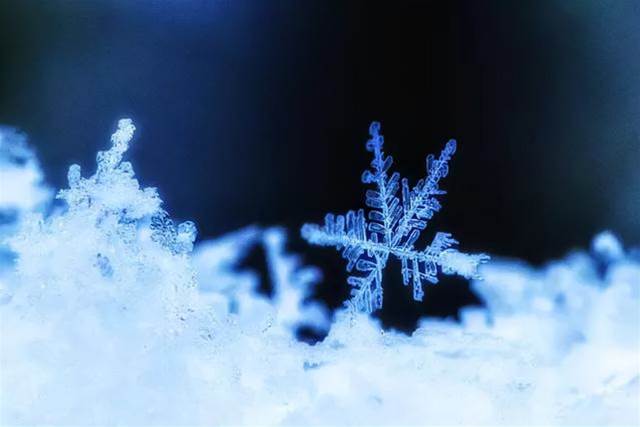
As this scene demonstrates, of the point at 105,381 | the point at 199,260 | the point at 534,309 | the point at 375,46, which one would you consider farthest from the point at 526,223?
the point at 105,381

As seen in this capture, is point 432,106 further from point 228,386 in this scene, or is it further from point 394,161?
point 228,386

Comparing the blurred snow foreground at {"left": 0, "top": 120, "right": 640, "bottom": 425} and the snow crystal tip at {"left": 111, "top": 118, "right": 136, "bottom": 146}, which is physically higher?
the snow crystal tip at {"left": 111, "top": 118, "right": 136, "bottom": 146}

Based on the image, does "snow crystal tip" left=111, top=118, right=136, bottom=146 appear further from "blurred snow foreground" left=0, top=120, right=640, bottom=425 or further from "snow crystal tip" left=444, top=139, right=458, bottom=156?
"snow crystal tip" left=444, top=139, right=458, bottom=156

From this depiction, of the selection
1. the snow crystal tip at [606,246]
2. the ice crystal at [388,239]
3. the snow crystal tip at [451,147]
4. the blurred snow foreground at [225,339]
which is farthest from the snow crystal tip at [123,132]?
the snow crystal tip at [606,246]

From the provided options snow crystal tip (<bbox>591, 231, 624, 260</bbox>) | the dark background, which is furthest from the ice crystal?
snow crystal tip (<bbox>591, 231, 624, 260</bbox>)

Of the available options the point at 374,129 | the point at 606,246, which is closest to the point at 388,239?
the point at 374,129

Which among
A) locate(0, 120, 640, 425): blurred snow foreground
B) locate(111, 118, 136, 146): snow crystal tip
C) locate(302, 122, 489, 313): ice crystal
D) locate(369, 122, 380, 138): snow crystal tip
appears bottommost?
locate(0, 120, 640, 425): blurred snow foreground
